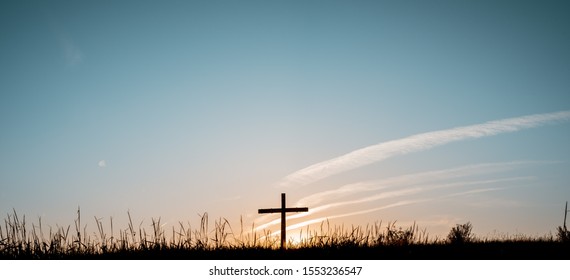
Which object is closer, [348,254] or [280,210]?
[348,254]

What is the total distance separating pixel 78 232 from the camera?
1076 cm

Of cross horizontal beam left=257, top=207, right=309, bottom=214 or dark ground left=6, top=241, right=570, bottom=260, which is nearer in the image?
dark ground left=6, top=241, right=570, bottom=260

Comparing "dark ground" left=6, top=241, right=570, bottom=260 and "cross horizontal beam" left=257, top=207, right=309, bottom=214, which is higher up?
"cross horizontal beam" left=257, top=207, right=309, bottom=214

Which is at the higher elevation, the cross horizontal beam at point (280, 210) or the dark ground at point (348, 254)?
the cross horizontal beam at point (280, 210)

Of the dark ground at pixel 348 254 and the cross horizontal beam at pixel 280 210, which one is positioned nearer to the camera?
the dark ground at pixel 348 254

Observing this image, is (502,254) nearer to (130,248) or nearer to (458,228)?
(130,248)

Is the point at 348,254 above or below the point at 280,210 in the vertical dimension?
below

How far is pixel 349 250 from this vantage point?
9594mm
